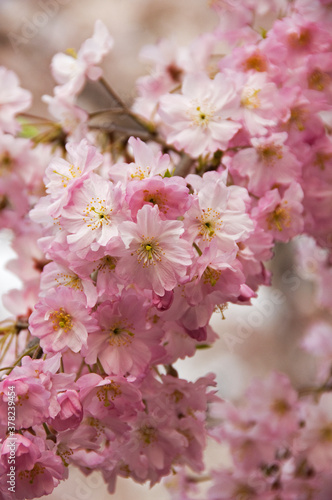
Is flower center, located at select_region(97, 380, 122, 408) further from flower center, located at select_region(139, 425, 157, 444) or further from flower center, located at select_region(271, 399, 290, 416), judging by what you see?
flower center, located at select_region(271, 399, 290, 416)

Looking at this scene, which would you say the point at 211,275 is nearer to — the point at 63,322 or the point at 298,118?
the point at 63,322

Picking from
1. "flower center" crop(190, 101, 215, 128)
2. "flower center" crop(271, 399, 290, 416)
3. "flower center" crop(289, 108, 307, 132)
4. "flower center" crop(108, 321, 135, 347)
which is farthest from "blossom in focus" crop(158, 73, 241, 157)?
"flower center" crop(271, 399, 290, 416)

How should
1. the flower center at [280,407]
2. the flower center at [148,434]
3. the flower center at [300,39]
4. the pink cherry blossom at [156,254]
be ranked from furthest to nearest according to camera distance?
the flower center at [280,407] < the flower center at [300,39] < the flower center at [148,434] < the pink cherry blossom at [156,254]

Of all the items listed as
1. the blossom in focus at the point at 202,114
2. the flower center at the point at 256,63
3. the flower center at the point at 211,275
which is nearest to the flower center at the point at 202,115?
the blossom in focus at the point at 202,114

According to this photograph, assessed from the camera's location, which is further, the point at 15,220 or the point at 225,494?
the point at 225,494

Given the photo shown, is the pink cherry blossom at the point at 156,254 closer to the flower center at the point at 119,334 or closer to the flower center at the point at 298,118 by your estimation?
the flower center at the point at 119,334

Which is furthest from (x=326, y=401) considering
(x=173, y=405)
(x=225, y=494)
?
(x=173, y=405)

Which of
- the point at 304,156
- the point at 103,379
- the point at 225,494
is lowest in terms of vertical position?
the point at 225,494

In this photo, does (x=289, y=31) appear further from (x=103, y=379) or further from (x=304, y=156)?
(x=103, y=379)
